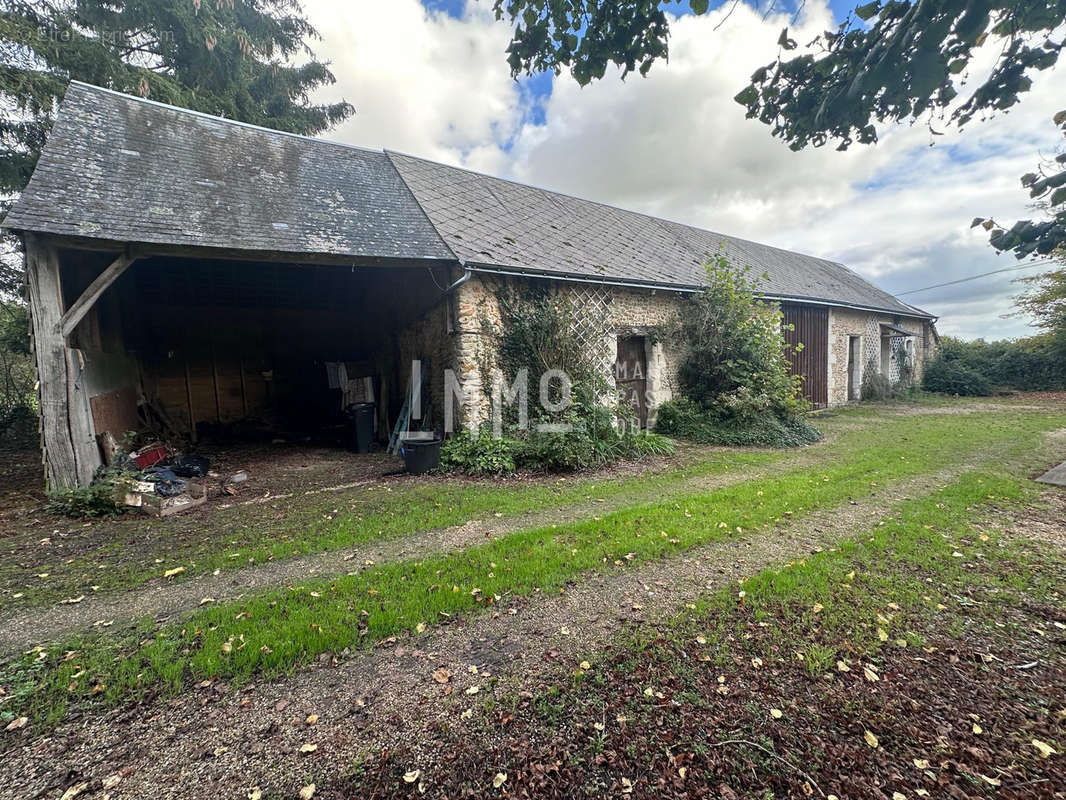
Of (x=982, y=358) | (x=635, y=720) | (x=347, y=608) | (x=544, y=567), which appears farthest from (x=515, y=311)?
(x=982, y=358)

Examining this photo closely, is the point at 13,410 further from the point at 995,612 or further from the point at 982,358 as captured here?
the point at 982,358

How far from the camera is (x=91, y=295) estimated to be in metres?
4.94

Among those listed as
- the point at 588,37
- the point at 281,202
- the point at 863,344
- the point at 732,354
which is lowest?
the point at 732,354

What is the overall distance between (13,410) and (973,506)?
16.9m

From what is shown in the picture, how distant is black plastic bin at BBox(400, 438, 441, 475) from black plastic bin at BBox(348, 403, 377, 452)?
2313mm

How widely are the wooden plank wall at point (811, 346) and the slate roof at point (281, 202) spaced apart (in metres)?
3.69

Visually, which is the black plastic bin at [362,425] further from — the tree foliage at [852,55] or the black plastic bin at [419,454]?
the tree foliage at [852,55]

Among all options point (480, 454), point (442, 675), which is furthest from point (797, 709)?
point (480, 454)

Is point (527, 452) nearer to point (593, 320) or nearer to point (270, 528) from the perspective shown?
point (593, 320)

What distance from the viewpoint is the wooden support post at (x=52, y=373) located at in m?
4.79

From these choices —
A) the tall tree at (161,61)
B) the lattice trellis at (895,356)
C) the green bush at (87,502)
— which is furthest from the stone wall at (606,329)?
the tall tree at (161,61)

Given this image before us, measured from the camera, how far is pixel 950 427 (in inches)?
360

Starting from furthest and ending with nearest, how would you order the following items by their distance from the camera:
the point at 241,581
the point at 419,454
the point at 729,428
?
the point at 729,428
the point at 419,454
the point at 241,581

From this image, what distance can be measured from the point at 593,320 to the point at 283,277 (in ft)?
23.1
